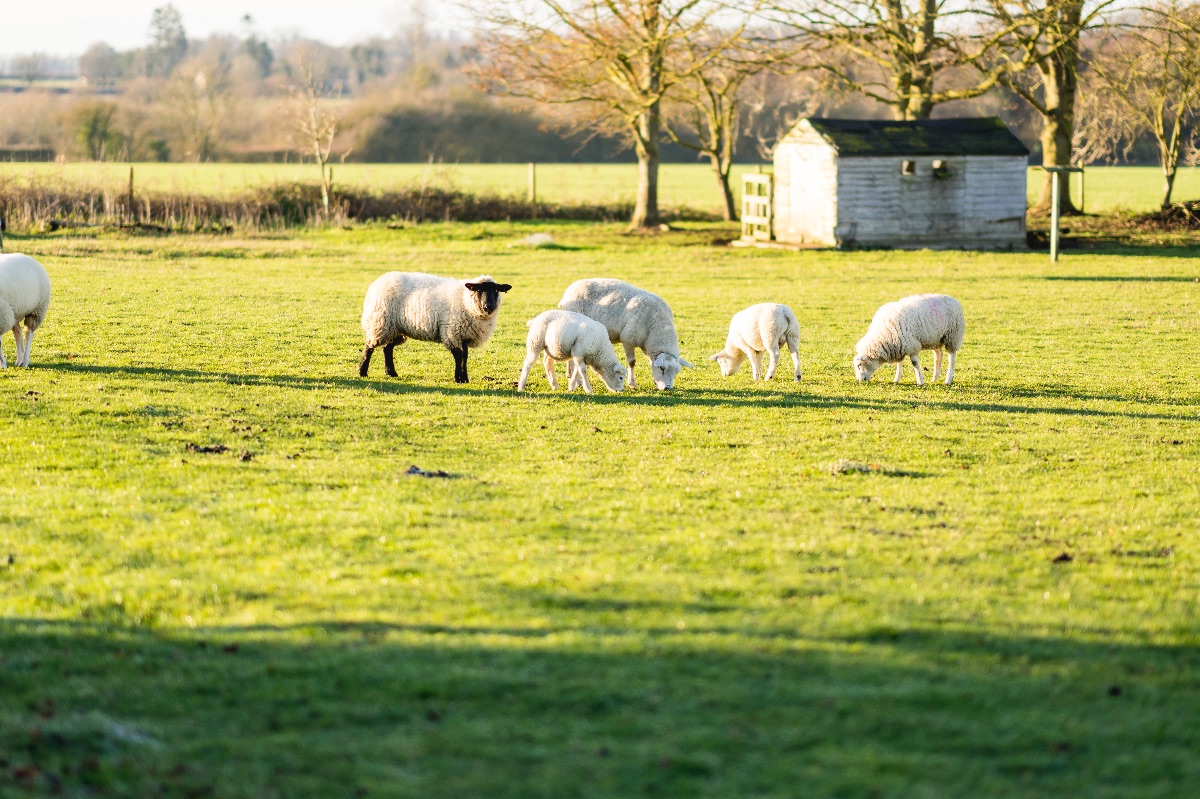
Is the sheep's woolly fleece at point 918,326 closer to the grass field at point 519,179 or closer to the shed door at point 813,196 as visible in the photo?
the shed door at point 813,196

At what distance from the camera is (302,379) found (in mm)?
14508

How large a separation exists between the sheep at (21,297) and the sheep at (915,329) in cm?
975

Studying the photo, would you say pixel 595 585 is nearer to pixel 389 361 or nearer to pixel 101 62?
pixel 389 361

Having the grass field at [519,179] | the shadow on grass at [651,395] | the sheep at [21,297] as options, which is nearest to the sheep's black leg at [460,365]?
the shadow on grass at [651,395]

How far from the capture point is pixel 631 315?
14.3 meters

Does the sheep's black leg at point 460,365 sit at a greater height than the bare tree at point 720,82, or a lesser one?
lesser

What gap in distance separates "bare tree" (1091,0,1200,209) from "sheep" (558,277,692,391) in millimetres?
26511

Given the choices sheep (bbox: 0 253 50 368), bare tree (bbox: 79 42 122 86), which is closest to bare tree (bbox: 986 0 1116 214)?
sheep (bbox: 0 253 50 368)

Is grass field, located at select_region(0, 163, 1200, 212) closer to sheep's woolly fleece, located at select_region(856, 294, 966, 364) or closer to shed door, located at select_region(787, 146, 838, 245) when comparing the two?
shed door, located at select_region(787, 146, 838, 245)

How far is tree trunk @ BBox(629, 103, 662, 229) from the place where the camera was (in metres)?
41.0

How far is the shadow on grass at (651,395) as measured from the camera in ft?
42.4

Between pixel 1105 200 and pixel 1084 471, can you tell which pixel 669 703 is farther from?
pixel 1105 200

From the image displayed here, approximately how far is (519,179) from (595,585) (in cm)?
6705

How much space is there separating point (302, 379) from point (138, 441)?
3.71 meters
